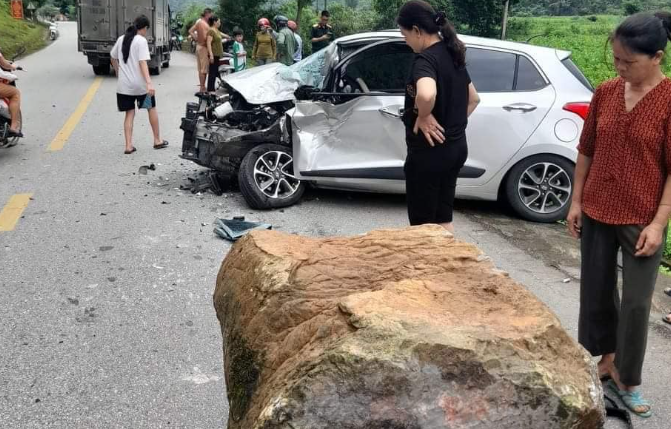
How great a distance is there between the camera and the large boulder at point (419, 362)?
191cm

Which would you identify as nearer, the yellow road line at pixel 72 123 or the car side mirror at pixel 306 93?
the car side mirror at pixel 306 93

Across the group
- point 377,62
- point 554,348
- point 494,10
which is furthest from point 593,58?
point 554,348

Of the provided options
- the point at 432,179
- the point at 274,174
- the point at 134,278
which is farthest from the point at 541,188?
the point at 134,278

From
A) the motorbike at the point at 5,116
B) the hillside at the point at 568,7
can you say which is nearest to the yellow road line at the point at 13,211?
the motorbike at the point at 5,116

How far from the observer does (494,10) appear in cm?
3172

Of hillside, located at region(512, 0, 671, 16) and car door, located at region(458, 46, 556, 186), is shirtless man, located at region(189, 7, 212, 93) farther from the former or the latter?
hillside, located at region(512, 0, 671, 16)

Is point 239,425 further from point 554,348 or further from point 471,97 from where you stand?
point 471,97

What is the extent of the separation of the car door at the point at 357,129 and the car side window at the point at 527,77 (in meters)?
1.04

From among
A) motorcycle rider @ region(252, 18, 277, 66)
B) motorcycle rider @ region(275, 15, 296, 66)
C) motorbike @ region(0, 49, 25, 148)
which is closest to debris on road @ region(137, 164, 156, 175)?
motorbike @ region(0, 49, 25, 148)

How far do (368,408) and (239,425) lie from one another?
2.13ft

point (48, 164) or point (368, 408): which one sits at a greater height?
point (368, 408)

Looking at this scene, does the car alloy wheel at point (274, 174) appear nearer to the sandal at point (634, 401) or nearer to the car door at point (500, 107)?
the car door at point (500, 107)

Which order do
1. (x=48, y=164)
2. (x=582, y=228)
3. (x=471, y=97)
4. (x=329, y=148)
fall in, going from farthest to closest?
(x=48, y=164) < (x=329, y=148) < (x=471, y=97) < (x=582, y=228)

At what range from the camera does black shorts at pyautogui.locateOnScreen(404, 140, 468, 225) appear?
13.0 ft
